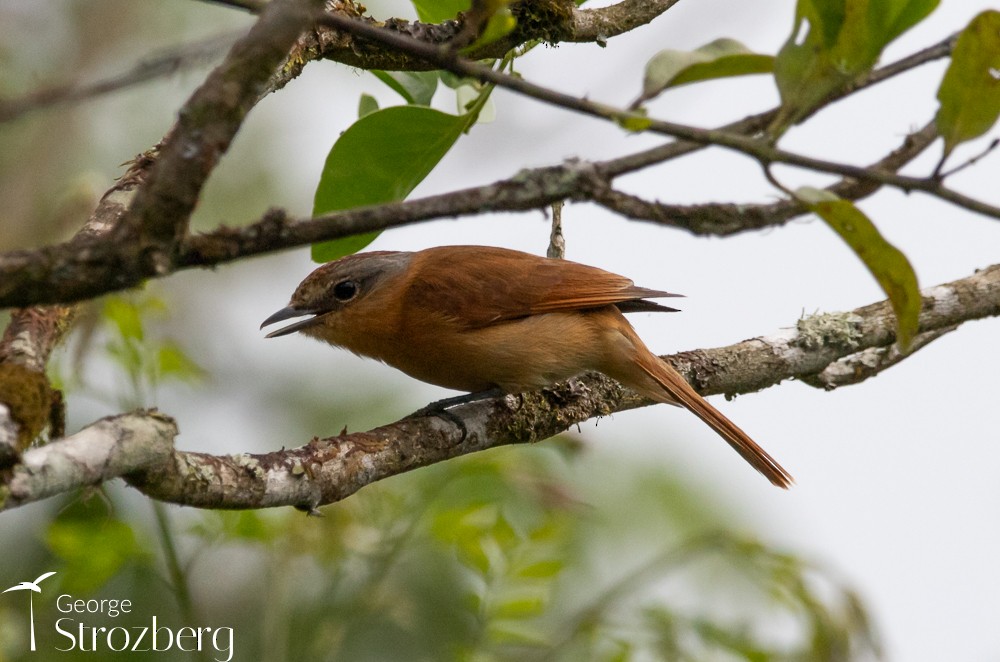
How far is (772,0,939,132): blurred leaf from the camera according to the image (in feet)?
7.17

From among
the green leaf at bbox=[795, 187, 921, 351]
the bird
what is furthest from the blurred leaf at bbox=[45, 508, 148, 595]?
the green leaf at bbox=[795, 187, 921, 351]

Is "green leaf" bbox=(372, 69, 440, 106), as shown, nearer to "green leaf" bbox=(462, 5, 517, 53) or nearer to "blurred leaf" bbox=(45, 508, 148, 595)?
"green leaf" bbox=(462, 5, 517, 53)

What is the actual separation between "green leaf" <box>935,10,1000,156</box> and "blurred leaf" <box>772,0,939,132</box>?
0.41ft

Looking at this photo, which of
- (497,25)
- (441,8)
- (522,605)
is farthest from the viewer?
(522,605)

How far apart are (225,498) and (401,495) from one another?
156 cm

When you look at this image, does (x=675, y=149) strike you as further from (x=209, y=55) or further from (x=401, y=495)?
(x=401, y=495)

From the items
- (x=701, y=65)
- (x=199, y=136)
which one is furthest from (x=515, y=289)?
(x=199, y=136)

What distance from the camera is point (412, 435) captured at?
362 cm

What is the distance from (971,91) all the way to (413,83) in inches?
84.6

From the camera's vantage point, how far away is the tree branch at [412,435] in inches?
86.4

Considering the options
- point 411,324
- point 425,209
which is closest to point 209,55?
point 425,209

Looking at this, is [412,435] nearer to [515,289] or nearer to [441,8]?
[515,289]

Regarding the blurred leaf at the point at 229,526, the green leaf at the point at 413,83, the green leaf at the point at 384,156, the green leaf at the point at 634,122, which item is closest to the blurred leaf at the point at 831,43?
the green leaf at the point at 634,122

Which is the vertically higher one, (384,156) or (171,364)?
(384,156)
